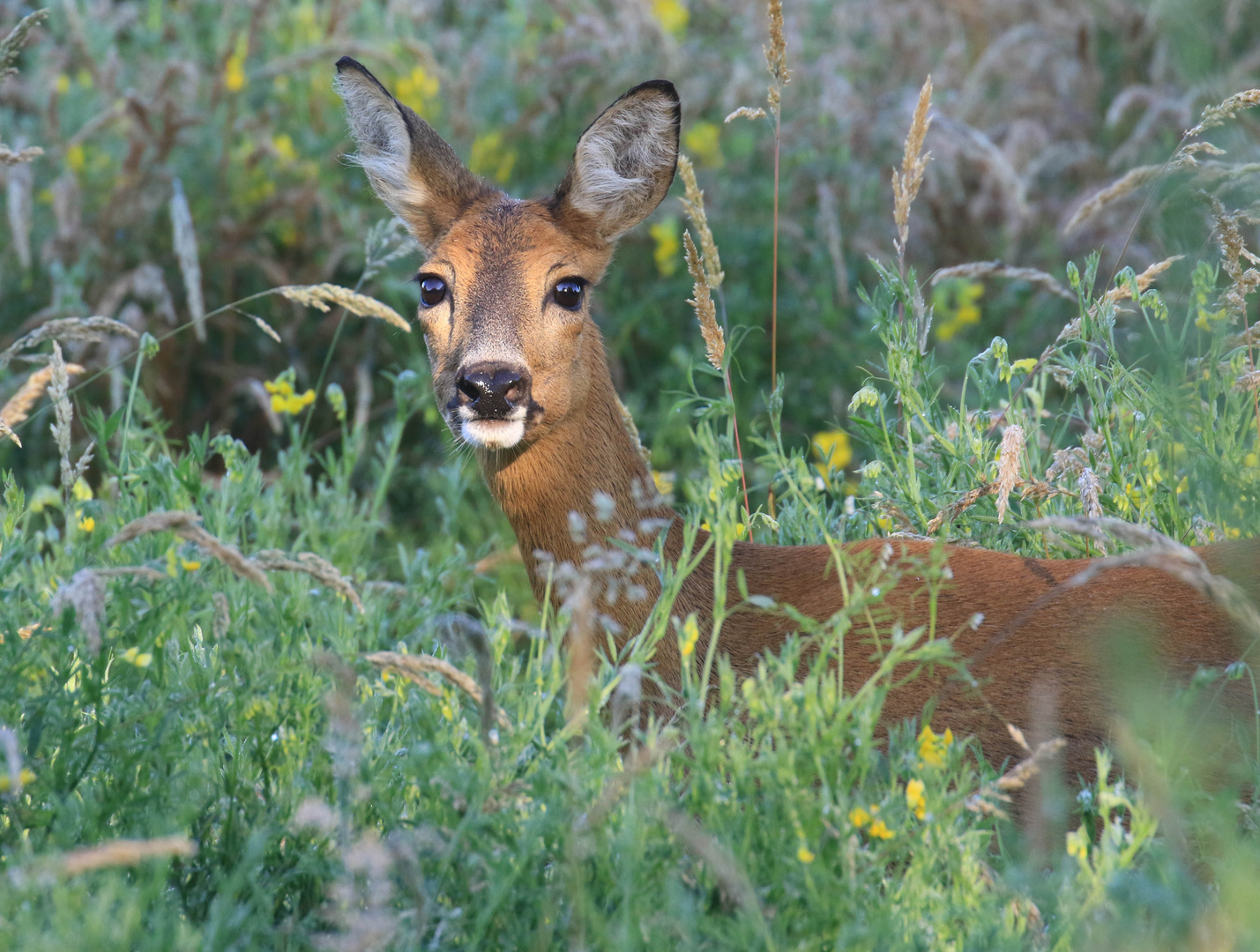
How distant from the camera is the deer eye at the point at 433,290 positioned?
4.16m

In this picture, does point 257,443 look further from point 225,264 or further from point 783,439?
point 783,439

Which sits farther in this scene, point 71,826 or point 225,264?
point 225,264

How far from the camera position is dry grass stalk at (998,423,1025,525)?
11.1 ft

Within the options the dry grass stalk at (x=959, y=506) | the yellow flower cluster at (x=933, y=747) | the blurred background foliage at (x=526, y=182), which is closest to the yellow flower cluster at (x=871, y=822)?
the yellow flower cluster at (x=933, y=747)

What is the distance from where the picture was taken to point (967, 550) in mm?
3637

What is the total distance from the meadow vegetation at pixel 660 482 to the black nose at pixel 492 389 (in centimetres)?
49

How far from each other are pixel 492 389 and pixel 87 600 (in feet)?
4.97

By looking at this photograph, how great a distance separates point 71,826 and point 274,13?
627cm

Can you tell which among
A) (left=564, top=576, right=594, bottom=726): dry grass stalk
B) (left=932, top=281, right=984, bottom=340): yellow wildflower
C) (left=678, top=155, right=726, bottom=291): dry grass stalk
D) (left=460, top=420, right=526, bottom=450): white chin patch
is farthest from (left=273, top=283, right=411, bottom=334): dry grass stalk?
(left=932, top=281, right=984, bottom=340): yellow wildflower

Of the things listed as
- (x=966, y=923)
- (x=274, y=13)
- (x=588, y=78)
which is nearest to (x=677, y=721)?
(x=966, y=923)

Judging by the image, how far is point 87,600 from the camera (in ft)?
7.86

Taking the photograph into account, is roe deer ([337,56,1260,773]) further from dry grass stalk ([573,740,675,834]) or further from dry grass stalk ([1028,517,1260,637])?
dry grass stalk ([573,740,675,834])

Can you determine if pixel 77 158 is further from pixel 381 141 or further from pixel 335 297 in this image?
pixel 335 297

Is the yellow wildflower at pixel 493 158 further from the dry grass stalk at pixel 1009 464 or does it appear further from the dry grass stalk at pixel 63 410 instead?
the dry grass stalk at pixel 1009 464
